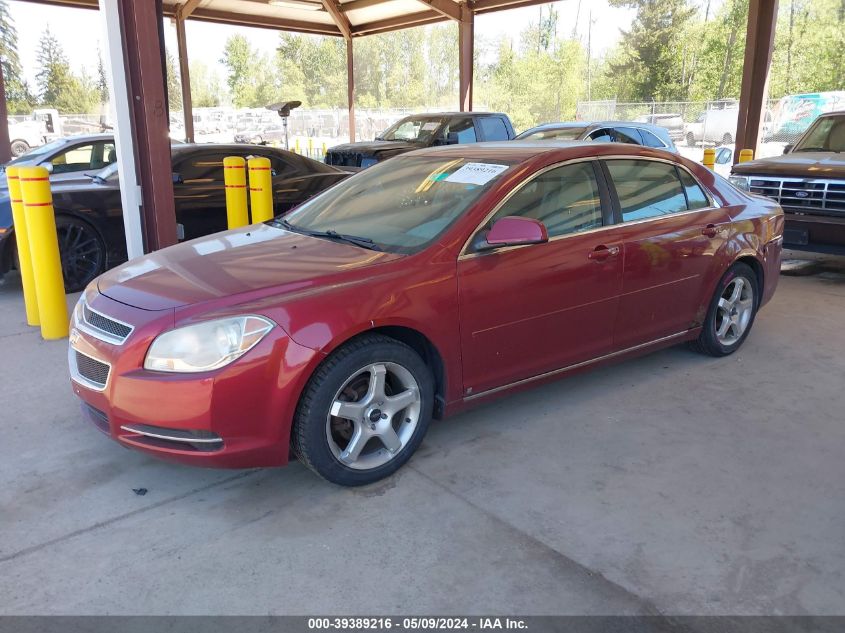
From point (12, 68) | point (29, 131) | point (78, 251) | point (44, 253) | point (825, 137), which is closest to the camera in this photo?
point (44, 253)

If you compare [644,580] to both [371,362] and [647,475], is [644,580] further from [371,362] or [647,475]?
[371,362]

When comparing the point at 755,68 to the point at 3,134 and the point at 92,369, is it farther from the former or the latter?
the point at 3,134

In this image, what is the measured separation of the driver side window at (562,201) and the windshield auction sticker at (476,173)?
180 mm

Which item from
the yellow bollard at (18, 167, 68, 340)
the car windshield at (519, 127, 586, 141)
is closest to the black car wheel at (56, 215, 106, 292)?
the yellow bollard at (18, 167, 68, 340)

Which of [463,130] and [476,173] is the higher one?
[463,130]

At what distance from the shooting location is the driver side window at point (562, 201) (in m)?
3.74

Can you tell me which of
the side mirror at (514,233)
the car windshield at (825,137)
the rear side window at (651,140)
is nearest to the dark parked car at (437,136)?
the rear side window at (651,140)

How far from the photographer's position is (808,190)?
298 inches

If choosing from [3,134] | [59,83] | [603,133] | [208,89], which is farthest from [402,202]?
[208,89]

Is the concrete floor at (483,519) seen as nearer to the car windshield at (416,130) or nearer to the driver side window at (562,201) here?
the driver side window at (562,201)

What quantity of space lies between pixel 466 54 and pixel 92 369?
17187mm

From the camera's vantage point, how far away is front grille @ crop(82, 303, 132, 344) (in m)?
3.01

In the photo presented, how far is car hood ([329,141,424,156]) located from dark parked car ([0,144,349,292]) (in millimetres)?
3087

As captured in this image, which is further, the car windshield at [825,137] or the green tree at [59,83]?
the green tree at [59,83]
